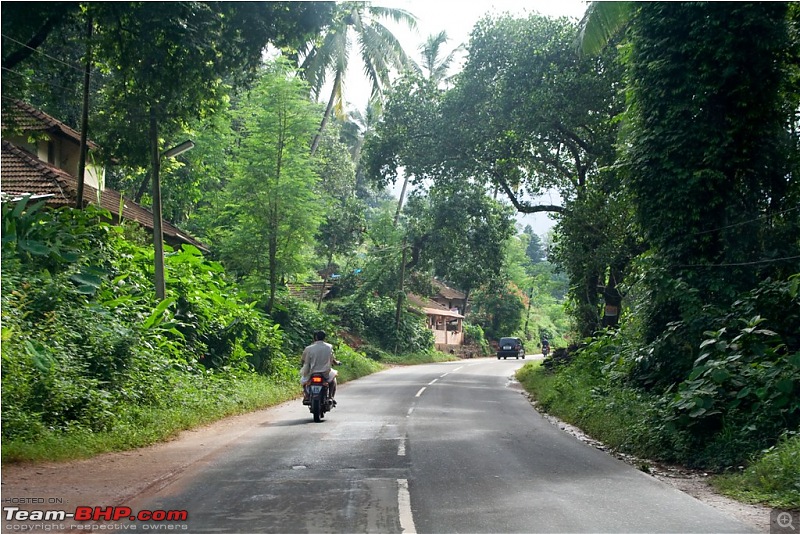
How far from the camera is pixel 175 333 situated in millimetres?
18406

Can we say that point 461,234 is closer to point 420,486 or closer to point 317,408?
point 317,408

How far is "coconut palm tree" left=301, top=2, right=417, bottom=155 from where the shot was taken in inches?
1457

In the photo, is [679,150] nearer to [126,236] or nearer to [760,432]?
[760,432]

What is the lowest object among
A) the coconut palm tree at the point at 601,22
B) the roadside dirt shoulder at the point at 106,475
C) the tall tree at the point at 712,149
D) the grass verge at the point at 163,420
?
the roadside dirt shoulder at the point at 106,475

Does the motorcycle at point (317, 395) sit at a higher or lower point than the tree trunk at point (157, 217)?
lower

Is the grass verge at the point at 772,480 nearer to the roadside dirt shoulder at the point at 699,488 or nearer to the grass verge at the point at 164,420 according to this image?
the roadside dirt shoulder at the point at 699,488

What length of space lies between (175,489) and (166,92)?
814 centimetres

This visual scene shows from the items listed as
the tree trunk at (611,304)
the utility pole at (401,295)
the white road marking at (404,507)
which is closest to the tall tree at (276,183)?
the tree trunk at (611,304)

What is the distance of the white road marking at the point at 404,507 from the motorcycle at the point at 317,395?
21.6ft

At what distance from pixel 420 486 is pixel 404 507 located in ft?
3.63

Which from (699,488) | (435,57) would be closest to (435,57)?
(435,57)

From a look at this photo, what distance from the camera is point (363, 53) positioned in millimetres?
38625

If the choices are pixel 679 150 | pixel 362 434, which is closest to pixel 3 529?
pixel 362 434

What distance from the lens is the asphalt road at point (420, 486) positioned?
7.10 meters
